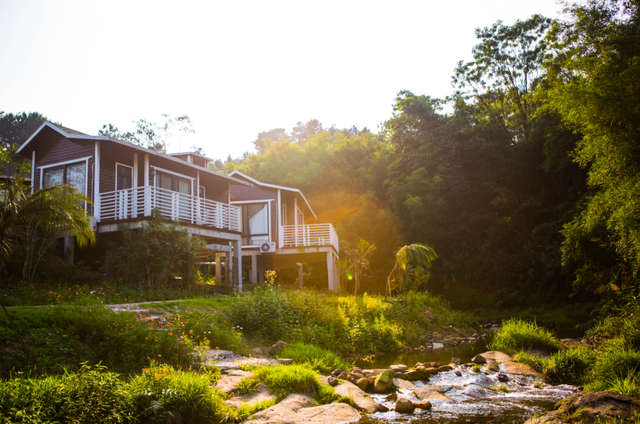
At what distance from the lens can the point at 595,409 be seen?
18.2 feet

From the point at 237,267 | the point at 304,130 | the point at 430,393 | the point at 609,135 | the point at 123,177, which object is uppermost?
the point at 304,130

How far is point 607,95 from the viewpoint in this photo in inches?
388

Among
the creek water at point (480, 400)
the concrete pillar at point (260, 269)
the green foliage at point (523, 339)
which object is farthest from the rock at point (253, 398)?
the concrete pillar at point (260, 269)

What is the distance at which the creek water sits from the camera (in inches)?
254

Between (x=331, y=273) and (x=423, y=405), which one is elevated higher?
(x=331, y=273)

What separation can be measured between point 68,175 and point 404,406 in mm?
15061

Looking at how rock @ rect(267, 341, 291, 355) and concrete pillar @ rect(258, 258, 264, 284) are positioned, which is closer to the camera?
rock @ rect(267, 341, 291, 355)

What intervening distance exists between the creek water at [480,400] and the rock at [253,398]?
1.38 m

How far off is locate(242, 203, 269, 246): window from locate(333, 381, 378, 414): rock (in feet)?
51.8

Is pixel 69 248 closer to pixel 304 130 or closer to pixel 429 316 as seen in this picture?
pixel 429 316

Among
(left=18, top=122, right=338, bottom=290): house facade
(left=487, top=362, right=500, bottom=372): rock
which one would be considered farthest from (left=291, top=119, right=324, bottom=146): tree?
(left=487, top=362, right=500, bottom=372): rock

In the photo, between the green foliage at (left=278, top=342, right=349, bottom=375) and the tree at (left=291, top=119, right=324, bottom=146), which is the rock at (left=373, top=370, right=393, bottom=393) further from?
the tree at (left=291, top=119, right=324, bottom=146)

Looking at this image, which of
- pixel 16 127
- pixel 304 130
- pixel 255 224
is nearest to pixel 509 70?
pixel 255 224

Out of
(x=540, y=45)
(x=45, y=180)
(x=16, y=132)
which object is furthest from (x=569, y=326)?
(x=16, y=132)
